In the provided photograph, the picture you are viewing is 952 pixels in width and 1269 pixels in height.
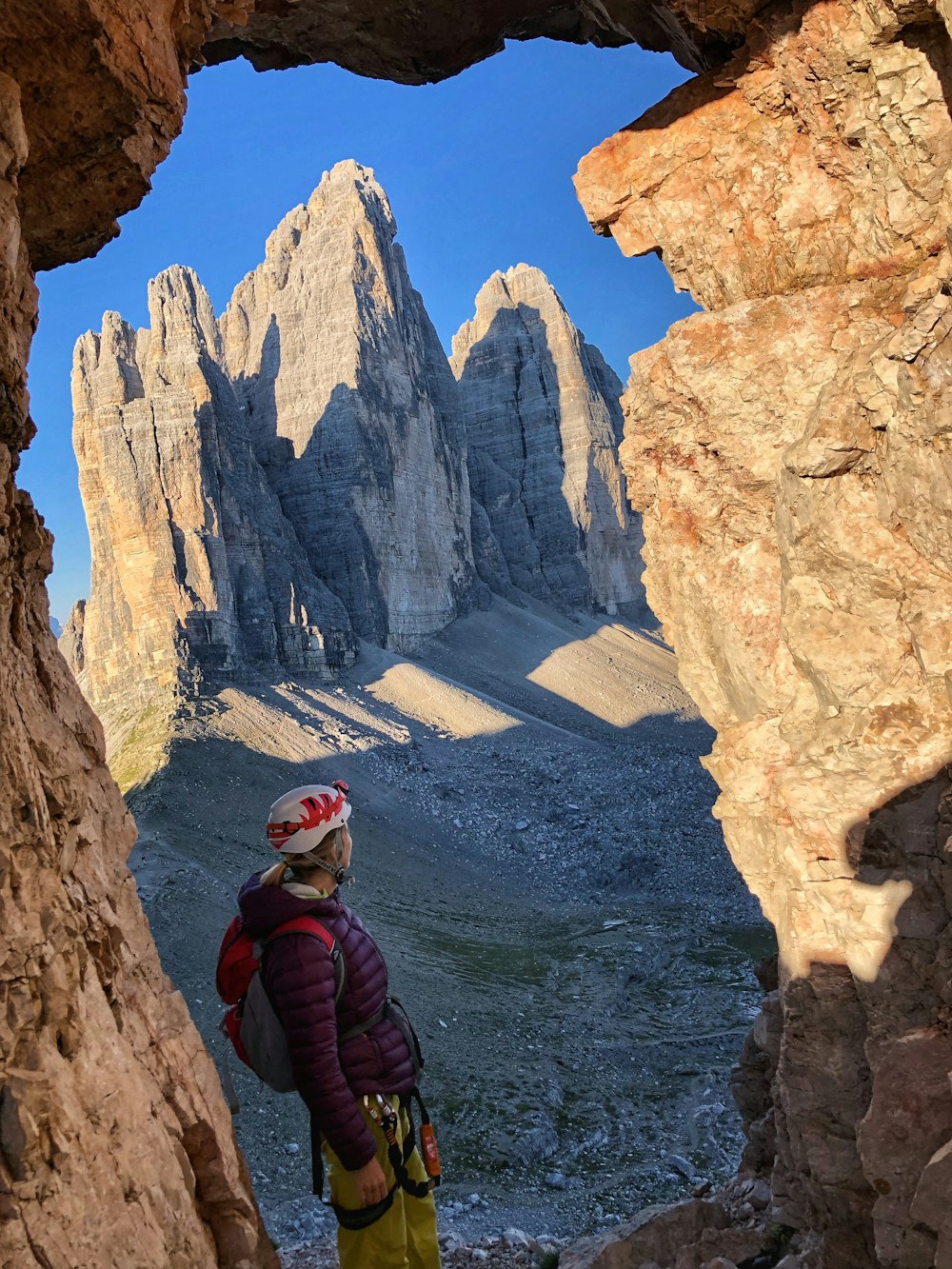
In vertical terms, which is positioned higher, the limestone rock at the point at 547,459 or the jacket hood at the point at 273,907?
the limestone rock at the point at 547,459

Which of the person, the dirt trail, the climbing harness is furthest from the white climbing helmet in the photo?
the dirt trail

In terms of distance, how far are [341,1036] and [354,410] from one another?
2231 inches

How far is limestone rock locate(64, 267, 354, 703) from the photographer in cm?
4134

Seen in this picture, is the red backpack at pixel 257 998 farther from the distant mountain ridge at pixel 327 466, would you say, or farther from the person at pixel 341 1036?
the distant mountain ridge at pixel 327 466

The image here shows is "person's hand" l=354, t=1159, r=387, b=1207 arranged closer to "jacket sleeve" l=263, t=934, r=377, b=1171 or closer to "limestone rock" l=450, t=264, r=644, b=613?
"jacket sleeve" l=263, t=934, r=377, b=1171

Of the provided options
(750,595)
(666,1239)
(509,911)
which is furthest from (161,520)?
(666,1239)

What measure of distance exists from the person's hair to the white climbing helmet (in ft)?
0.12

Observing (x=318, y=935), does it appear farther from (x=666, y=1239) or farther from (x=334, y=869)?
(x=666, y=1239)

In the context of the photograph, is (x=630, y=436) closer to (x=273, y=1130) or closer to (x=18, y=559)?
(x=18, y=559)

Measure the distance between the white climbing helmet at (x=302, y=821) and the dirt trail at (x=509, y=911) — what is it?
23.2 feet

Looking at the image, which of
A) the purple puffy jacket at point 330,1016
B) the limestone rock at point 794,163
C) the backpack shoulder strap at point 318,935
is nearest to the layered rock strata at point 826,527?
the limestone rock at point 794,163

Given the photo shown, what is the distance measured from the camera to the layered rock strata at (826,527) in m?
4.56

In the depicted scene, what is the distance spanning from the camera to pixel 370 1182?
4.03m

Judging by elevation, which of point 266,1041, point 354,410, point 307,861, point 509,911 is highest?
point 354,410
